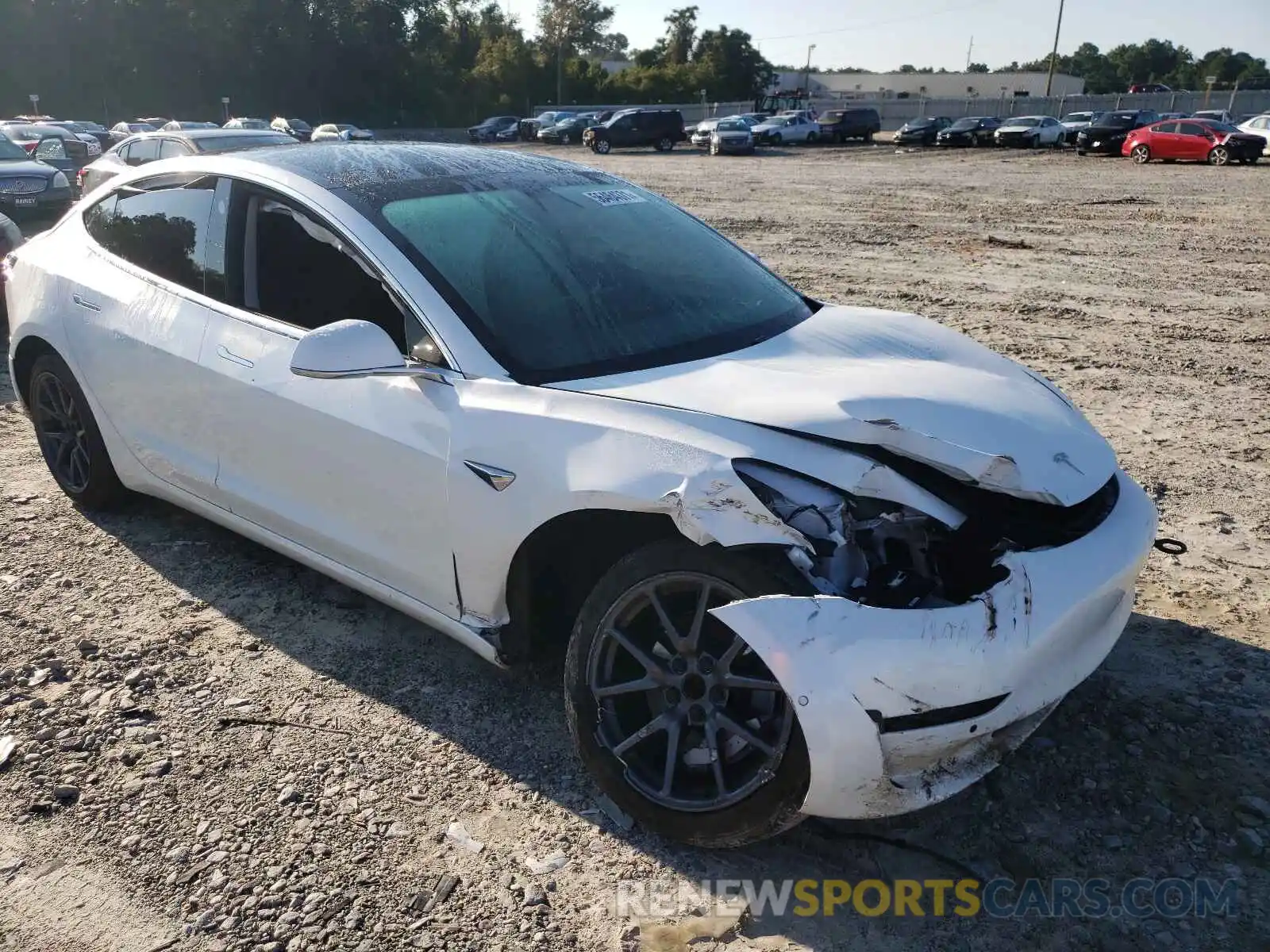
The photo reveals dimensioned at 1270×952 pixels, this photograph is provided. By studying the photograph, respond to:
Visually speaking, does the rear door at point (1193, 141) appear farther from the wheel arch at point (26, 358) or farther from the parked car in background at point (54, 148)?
the wheel arch at point (26, 358)

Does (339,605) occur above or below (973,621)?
below

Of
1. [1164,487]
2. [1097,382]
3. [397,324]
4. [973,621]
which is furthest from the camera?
[1097,382]

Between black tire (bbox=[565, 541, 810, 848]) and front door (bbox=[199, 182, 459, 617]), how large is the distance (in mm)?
567

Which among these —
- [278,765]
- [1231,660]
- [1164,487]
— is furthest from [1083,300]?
[278,765]

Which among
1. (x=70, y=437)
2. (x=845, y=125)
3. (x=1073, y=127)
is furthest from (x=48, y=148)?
(x=845, y=125)

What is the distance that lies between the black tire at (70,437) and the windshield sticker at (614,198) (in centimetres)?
237

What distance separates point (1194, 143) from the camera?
29594 mm

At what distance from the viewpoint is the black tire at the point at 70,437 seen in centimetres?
437

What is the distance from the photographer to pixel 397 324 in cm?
317

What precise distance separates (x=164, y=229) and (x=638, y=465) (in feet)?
8.42

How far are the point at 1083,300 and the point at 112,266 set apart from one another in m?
8.26

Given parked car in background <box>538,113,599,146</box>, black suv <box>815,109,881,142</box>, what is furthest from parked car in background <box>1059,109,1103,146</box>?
parked car in background <box>538,113,599,146</box>

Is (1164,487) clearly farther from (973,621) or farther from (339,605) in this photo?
(339,605)

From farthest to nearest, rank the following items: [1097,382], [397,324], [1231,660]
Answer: [1097,382]
[1231,660]
[397,324]
